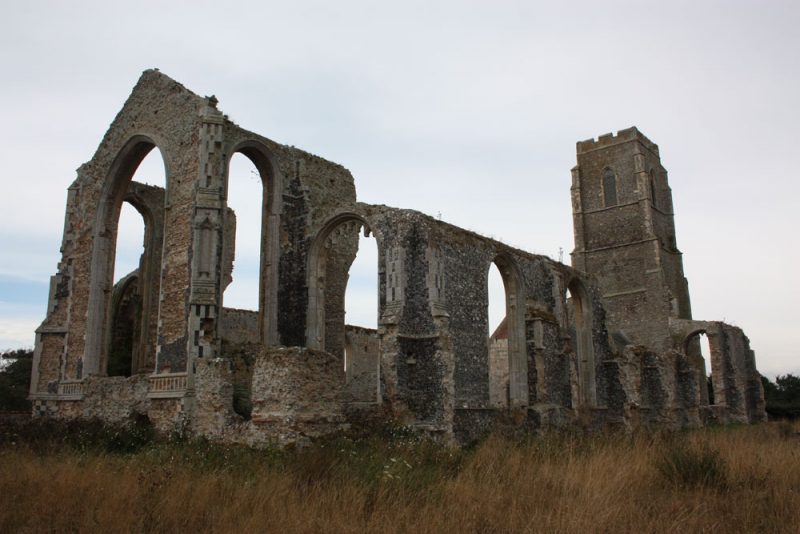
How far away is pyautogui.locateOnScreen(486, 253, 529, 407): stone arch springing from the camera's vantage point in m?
16.9

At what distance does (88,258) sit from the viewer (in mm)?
16656

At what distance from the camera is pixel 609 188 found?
34.2 meters

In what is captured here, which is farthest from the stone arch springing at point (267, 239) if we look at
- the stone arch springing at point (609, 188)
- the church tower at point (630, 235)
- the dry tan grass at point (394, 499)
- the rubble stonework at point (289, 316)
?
the stone arch springing at point (609, 188)

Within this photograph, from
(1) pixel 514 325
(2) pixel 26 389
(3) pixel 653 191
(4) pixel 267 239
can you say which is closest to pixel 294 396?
(4) pixel 267 239

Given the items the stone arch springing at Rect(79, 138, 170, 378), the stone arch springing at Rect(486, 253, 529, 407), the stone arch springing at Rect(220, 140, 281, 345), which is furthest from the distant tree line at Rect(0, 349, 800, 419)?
the stone arch springing at Rect(486, 253, 529, 407)

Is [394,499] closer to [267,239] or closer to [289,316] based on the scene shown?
[289,316]

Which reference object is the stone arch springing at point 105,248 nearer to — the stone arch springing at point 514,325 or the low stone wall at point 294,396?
the low stone wall at point 294,396

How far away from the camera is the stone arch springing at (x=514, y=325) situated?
55.6 feet

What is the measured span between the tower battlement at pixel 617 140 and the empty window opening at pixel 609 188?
1.58m

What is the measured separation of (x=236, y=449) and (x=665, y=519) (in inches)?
234

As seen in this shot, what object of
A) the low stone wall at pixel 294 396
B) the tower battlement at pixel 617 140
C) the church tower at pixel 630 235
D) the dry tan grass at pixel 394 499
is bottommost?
the dry tan grass at pixel 394 499

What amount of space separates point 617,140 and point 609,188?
254cm

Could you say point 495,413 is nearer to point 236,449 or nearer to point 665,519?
point 236,449

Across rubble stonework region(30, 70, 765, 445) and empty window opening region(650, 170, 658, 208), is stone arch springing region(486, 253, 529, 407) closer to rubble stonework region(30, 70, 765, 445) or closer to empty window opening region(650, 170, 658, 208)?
rubble stonework region(30, 70, 765, 445)
